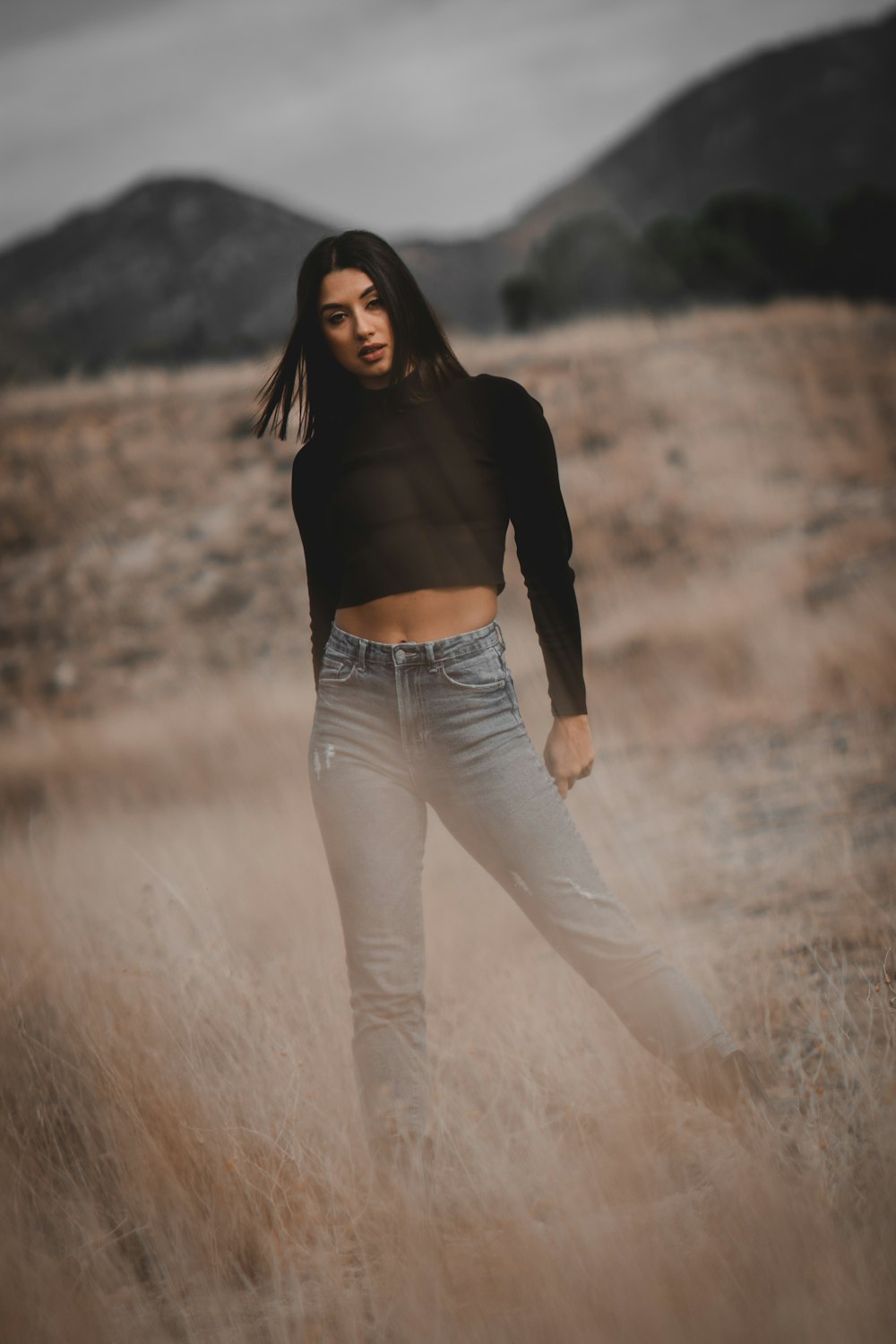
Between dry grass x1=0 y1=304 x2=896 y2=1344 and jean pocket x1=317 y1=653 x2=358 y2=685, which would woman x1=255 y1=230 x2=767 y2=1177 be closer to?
jean pocket x1=317 y1=653 x2=358 y2=685

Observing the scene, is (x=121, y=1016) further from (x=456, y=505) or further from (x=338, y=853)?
(x=456, y=505)

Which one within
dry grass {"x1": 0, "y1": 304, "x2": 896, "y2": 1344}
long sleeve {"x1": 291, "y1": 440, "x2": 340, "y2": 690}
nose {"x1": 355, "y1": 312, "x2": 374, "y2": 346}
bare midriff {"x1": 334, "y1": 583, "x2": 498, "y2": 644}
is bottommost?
dry grass {"x1": 0, "y1": 304, "x2": 896, "y2": 1344}

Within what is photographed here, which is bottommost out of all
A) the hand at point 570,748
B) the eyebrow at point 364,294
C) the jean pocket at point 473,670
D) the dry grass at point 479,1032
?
the dry grass at point 479,1032

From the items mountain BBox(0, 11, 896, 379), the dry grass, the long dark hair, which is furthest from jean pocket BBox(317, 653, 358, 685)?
Answer: mountain BBox(0, 11, 896, 379)

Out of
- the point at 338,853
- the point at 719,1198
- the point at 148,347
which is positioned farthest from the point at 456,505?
the point at 148,347

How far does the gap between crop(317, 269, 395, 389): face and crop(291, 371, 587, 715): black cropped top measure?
0.22 feet

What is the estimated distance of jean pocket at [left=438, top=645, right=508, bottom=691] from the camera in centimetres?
197

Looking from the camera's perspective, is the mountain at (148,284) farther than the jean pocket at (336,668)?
Yes

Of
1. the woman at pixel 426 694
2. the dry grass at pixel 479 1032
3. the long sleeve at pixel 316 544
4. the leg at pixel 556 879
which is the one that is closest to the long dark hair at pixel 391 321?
the woman at pixel 426 694

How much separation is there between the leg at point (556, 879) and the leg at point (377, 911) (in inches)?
5.2

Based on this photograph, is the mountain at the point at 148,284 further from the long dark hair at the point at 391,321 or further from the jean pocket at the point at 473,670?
the jean pocket at the point at 473,670

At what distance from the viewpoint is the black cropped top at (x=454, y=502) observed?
2004 mm

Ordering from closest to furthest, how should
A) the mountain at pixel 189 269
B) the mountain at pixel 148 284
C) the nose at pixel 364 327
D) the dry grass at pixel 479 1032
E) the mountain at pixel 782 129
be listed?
the dry grass at pixel 479 1032, the nose at pixel 364 327, the mountain at pixel 189 269, the mountain at pixel 148 284, the mountain at pixel 782 129

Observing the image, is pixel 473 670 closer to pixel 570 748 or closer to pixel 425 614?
pixel 425 614
